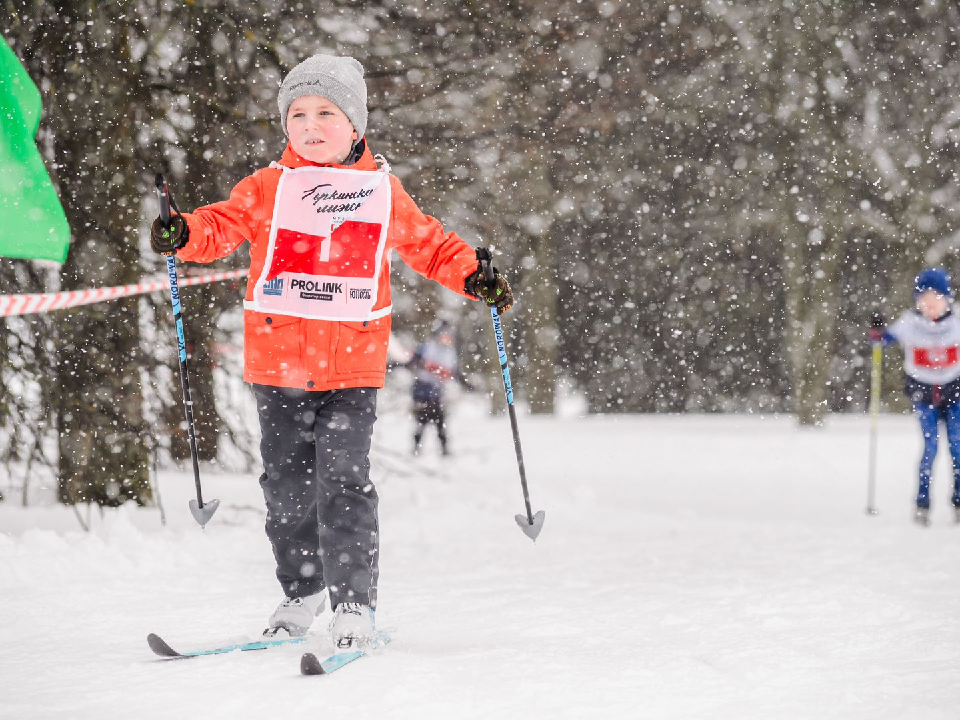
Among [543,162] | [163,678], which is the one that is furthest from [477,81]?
[163,678]

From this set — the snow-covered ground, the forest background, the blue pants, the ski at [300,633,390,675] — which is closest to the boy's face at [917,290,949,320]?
the blue pants

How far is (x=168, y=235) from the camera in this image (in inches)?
119

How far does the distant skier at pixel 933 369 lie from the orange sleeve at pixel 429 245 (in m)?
5.26

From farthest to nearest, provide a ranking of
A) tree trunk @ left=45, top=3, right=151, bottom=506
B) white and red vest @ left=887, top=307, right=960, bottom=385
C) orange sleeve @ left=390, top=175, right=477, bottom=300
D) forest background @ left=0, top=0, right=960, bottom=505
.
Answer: white and red vest @ left=887, top=307, right=960, bottom=385 < forest background @ left=0, top=0, right=960, bottom=505 < tree trunk @ left=45, top=3, right=151, bottom=506 < orange sleeve @ left=390, top=175, right=477, bottom=300

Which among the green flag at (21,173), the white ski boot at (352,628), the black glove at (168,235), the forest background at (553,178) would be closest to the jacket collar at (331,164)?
the black glove at (168,235)

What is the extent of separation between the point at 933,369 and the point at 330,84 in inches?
232

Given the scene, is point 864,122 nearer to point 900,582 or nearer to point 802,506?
point 802,506

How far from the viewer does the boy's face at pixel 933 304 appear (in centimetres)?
752

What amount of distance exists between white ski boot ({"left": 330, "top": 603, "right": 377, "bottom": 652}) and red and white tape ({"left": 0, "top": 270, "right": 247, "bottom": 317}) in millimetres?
2468

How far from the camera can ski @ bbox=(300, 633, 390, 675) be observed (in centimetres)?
270

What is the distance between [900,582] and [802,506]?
3.76 m

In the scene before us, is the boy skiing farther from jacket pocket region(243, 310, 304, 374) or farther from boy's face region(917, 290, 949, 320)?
boy's face region(917, 290, 949, 320)

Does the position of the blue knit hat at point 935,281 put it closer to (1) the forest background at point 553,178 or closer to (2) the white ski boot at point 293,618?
(1) the forest background at point 553,178

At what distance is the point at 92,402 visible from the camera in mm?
5441
